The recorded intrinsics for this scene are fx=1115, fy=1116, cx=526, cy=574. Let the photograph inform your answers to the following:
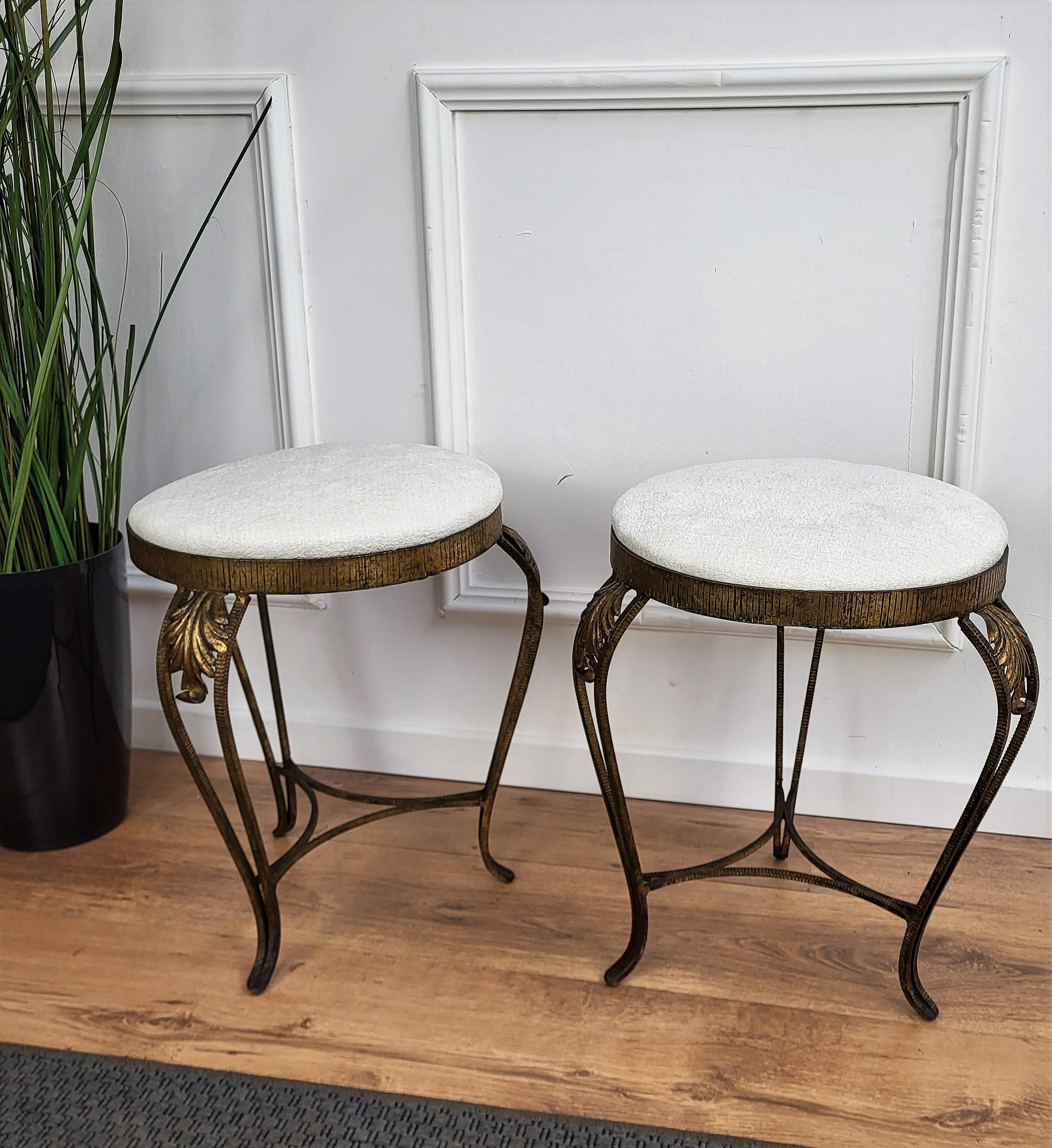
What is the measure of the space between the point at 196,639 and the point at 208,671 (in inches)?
1.3

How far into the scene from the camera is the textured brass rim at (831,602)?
3.06ft

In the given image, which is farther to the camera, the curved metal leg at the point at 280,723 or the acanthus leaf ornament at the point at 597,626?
the curved metal leg at the point at 280,723

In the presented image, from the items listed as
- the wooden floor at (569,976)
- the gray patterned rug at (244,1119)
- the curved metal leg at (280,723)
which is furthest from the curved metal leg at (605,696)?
the curved metal leg at (280,723)

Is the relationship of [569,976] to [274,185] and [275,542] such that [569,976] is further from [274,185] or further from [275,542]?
[274,185]

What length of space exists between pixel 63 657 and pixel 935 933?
1.08 meters

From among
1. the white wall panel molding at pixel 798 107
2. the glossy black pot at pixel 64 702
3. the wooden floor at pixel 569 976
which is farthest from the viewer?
the glossy black pot at pixel 64 702

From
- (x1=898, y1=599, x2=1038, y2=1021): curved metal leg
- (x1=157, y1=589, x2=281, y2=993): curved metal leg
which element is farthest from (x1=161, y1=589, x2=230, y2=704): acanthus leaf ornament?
(x1=898, y1=599, x2=1038, y2=1021): curved metal leg

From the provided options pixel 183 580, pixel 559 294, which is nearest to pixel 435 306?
pixel 559 294

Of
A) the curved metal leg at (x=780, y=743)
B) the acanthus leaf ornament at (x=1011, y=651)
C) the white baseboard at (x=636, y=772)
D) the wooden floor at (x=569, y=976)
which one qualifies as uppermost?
the acanthus leaf ornament at (x=1011, y=651)

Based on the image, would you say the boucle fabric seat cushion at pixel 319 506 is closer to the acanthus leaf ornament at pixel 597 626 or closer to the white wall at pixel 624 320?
the acanthus leaf ornament at pixel 597 626

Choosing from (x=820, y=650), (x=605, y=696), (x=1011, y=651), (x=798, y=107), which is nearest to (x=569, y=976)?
(x=605, y=696)

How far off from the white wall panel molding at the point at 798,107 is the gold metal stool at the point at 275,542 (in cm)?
25

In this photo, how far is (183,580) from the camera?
1.04m

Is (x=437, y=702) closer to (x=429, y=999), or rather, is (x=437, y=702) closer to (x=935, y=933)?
(x=429, y=999)
